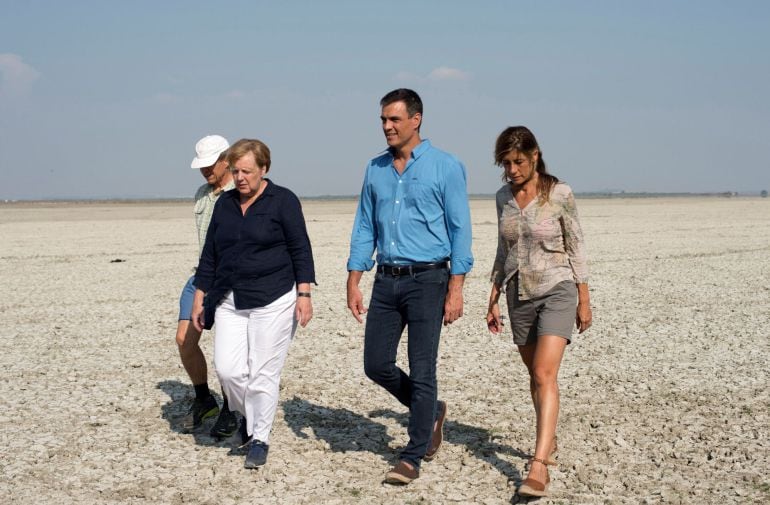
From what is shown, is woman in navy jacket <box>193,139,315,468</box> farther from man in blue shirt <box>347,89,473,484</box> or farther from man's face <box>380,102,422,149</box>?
man's face <box>380,102,422,149</box>

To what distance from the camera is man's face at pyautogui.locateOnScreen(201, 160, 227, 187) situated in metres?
6.27

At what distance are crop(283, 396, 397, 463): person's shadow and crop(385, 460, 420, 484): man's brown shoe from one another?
582 millimetres

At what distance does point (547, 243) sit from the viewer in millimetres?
5340

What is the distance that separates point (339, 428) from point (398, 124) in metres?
2.64

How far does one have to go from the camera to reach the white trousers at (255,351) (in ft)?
18.8

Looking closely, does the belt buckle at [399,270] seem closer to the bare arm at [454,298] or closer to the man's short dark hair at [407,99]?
the bare arm at [454,298]

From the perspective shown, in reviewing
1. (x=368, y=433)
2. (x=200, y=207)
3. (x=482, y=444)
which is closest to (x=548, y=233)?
(x=482, y=444)

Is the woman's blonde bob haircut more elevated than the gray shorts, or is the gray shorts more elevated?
the woman's blonde bob haircut

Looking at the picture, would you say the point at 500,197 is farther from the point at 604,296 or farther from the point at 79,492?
the point at 604,296

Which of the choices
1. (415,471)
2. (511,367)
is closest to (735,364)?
(511,367)

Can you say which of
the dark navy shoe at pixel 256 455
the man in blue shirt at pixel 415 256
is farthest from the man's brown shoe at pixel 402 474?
the dark navy shoe at pixel 256 455

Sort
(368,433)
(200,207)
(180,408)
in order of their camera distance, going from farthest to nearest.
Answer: (180,408), (368,433), (200,207)

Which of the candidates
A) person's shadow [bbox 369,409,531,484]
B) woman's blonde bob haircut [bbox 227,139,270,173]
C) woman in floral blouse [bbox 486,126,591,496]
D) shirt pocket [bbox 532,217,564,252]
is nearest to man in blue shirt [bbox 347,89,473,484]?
woman in floral blouse [bbox 486,126,591,496]

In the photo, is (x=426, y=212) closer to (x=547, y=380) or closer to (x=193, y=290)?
(x=547, y=380)
